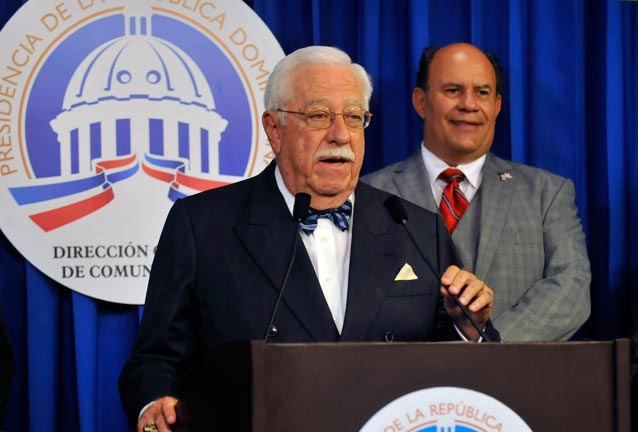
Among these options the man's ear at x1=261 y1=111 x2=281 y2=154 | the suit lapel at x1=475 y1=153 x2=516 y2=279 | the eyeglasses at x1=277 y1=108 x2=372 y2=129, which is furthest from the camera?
the suit lapel at x1=475 y1=153 x2=516 y2=279

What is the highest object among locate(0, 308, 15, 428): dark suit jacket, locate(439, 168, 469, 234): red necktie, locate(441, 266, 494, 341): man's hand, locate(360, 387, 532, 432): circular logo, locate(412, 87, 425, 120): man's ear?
locate(412, 87, 425, 120): man's ear

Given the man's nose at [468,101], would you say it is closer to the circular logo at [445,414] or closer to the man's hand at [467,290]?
the man's hand at [467,290]

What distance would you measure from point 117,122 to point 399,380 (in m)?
2.08

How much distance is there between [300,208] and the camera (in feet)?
6.23

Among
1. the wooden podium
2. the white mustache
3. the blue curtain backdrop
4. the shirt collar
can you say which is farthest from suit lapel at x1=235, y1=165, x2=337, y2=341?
the blue curtain backdrop

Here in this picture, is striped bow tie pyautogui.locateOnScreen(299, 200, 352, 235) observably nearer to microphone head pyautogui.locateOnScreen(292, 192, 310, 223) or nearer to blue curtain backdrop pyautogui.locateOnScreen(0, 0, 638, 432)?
microphone head pyautogui.locateOnScreen(292, 192, 310, 223)

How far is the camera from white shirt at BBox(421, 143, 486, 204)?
3.26 m

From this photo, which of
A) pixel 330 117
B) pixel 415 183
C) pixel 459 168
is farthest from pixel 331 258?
pixel 459 168

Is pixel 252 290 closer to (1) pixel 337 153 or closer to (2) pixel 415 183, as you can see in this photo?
(1) pixel 337 153

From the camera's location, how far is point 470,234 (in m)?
3.14

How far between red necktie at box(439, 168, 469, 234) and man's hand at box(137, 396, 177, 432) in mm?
1541

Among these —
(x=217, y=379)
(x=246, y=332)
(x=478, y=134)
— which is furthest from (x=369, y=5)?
(x=217, y=379)

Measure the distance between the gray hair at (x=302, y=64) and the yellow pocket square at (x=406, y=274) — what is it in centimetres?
38

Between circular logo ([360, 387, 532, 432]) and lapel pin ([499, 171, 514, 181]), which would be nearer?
circular logo ([360, 387, 532, 432])
